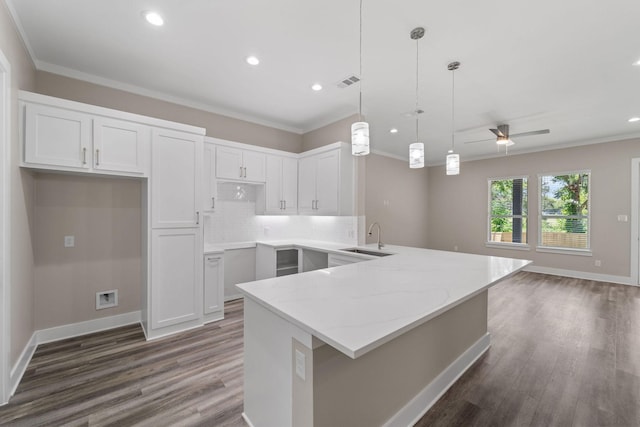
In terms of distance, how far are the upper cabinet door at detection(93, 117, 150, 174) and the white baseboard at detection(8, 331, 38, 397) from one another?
1.76m

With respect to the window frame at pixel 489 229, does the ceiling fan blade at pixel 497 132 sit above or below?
above

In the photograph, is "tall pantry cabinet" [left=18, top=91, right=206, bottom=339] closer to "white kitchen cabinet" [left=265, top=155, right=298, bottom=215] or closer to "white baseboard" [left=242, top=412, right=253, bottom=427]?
"white kitchen cabinet" [left=265, top=155, right=298, bottom=215]

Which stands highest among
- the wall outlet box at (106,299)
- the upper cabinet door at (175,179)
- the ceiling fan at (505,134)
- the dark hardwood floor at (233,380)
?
the ceiling fan at (505,134)

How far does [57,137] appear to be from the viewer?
96.7 inches

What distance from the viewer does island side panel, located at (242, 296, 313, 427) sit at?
1.37 metres

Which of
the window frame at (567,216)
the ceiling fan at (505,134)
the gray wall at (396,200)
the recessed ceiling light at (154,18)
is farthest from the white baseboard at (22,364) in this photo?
the window frame at (567,216)

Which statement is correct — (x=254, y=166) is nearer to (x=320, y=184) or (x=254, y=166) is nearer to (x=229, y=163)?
(x=229, y=163)

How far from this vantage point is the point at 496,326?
3297 mm

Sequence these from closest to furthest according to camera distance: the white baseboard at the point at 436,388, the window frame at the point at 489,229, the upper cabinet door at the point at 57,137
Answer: the white baseboard at the point at 436,388 < the upper cabinet door at the point at 57,137 < the window frame at the point at 489,229

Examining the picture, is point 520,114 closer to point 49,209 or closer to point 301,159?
point 301,159

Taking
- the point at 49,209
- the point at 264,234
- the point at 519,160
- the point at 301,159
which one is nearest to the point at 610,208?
the point at 519,160

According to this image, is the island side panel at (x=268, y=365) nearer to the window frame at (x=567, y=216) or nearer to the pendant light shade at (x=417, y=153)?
the pendant light shade at (x=417, y=153)

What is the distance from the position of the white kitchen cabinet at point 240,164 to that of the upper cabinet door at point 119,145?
103 centimetres

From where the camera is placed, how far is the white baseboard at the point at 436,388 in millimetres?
1704
